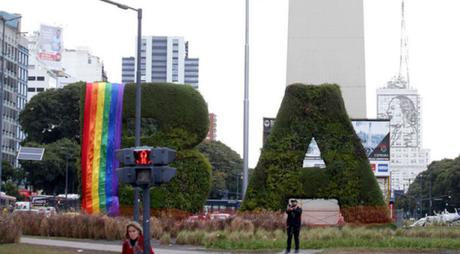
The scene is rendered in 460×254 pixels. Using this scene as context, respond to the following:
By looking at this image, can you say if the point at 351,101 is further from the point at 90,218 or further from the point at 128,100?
the point at 90,218

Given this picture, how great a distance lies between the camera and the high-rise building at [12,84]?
105 metres

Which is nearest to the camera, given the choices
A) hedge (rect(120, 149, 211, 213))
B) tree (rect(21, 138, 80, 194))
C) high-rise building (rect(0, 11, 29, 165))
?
hedge (rect(120, 149, 211, 213))

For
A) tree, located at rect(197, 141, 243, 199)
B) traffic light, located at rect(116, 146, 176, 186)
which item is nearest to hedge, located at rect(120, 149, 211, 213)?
traffic light, located at rect(116, 146, 176, 186)

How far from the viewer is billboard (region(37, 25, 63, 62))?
154625 mm

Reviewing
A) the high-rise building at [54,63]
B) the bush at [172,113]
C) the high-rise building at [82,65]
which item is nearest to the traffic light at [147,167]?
the bush at [172,113]

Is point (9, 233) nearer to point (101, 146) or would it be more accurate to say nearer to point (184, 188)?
point (101, 146)

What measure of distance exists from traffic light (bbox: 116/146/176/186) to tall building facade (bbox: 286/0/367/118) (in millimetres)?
31107

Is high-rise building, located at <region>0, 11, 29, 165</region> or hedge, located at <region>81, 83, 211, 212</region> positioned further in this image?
high-rise building, located at <region>0, 11, 29, 165</region>

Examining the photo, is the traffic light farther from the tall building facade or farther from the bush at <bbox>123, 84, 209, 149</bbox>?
the tall building facade

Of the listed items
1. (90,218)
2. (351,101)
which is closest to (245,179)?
(90,218)

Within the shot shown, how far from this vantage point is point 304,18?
44594mm

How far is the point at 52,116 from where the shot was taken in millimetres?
78938

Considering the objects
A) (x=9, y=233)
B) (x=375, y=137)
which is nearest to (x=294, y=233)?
(x=9, y=233)

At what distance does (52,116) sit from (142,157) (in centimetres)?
6651
